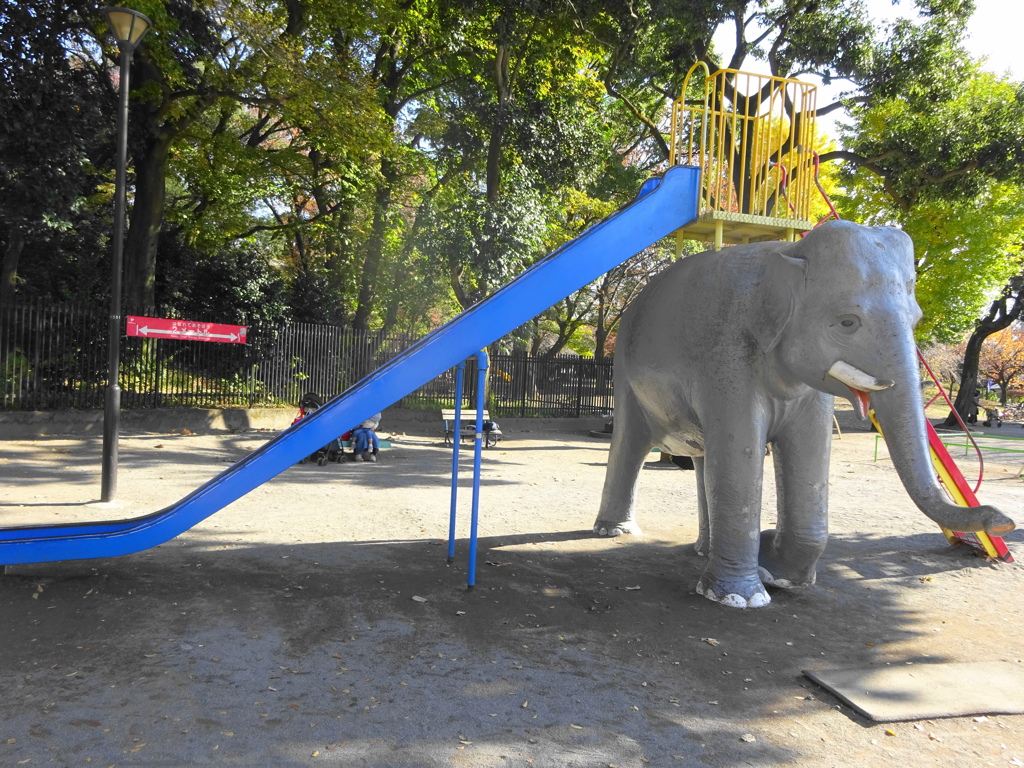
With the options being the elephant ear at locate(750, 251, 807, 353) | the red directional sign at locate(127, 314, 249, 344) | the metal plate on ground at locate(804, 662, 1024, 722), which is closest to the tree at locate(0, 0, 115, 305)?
the red directional sign at locate(127, 314, 249, 344)

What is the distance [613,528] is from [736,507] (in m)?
2.32

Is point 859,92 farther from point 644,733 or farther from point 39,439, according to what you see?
point 39,439

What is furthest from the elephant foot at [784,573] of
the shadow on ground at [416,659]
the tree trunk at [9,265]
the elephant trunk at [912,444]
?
A: the tree trunk at [9,265]

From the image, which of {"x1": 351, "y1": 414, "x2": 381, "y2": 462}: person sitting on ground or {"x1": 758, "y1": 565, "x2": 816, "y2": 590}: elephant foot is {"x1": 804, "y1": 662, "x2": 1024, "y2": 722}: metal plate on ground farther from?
{"x1": 351, "y1": 414, "x2": 381, "y2": 462}: person sitting on ground

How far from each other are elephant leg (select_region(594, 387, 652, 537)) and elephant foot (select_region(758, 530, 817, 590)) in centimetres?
155

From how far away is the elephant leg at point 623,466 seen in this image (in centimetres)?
695

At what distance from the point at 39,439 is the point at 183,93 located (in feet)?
23.9

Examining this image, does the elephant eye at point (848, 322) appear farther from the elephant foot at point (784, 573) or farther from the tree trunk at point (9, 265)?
the tree trunk at point (9, 265)

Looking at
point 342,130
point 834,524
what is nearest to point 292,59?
point 342,130

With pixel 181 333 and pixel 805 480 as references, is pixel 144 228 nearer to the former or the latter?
pixel 181 333

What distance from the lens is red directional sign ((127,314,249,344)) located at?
14.1 meters

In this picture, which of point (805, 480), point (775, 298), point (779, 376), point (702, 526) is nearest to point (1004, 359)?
point (702, 526)

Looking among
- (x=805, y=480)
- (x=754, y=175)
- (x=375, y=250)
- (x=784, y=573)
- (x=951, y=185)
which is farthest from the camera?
(x=375, y=250)

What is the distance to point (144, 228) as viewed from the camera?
16719mm
